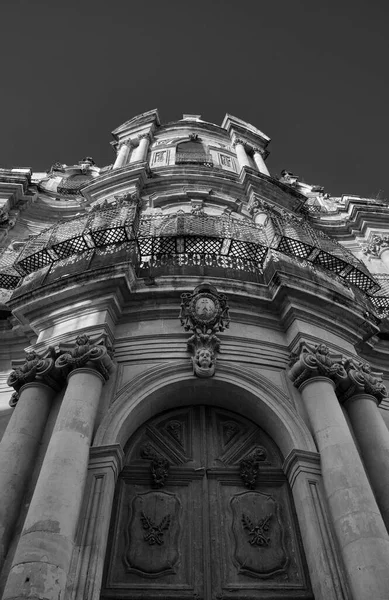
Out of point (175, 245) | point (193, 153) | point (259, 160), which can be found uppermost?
point (259, 160)

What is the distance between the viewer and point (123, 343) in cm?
858

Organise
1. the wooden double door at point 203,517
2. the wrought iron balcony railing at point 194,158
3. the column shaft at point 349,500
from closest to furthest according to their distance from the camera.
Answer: the column shaft at point 349,500
the wooden double door at point 203,517
the wrought iron balcony railing at point 194,158

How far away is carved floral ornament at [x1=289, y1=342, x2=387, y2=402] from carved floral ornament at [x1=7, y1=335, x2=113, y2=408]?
3.42 meters

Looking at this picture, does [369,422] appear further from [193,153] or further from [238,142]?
[238,142]

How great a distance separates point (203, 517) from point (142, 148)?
18.7m

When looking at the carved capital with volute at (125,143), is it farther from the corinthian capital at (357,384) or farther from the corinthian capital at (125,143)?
the corinthian capital at (357,384)

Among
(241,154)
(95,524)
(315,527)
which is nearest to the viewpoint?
(95,524)

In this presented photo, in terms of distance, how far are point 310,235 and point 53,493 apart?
9818mm

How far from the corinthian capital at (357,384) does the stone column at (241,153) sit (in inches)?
588

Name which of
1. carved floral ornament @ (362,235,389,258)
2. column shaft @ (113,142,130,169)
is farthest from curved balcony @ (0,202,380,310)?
column shaft @ (113,142,130,169)

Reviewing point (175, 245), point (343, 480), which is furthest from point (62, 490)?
point (175, 245)

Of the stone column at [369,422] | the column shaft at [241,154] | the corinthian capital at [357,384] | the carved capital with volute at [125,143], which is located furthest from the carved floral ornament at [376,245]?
the carved capital with volute at [125,143]

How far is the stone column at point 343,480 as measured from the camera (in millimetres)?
5520

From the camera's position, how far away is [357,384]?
318 inches
